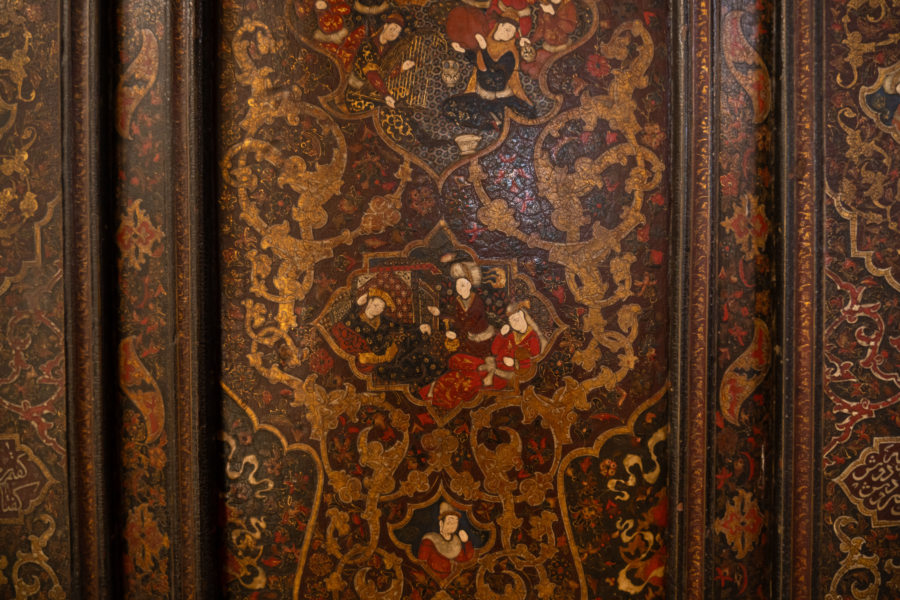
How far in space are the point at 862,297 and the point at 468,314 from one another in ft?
3.03

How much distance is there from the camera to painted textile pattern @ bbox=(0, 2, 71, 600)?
55.9 inches

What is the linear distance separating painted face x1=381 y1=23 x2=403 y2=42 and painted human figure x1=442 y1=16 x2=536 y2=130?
172 mm

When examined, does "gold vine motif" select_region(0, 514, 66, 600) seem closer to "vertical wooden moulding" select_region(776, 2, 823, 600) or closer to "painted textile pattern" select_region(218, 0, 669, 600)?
"painted textile pattern" select_region(218, 0, 669, 600)

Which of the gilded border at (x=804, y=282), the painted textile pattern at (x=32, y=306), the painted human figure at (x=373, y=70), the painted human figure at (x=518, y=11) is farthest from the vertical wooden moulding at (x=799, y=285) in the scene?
the painted textile pattern at (x=32, y=306)

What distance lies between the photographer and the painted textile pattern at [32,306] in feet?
4.66

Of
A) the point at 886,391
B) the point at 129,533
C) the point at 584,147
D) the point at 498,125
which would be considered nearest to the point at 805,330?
the point at 886,391

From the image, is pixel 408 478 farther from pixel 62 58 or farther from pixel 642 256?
pixel 62 58

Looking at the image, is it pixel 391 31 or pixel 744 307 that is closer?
pixel 744 307

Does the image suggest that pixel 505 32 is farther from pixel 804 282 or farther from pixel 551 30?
pixel 804 282

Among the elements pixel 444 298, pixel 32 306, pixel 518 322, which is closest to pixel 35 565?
pixel 32 306

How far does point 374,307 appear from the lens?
1419 millimetres

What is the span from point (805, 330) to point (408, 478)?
3.40 feet

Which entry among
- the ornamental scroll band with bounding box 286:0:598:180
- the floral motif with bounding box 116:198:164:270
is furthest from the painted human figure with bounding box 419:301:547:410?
the floral motif with bounding box 116:198:164:270

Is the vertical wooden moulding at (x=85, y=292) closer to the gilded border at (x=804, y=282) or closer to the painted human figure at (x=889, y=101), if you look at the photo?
the gilded border at (x=804, y=282)
